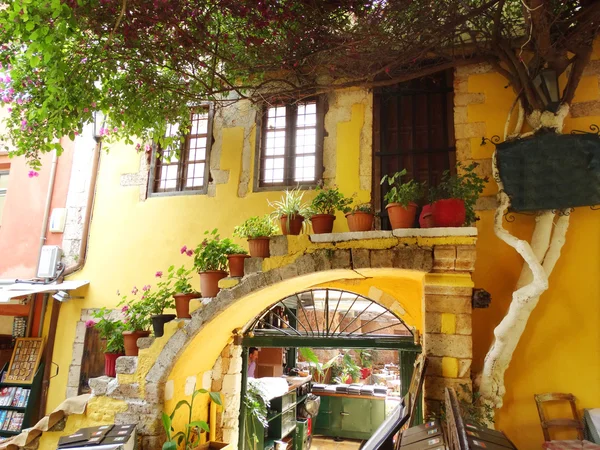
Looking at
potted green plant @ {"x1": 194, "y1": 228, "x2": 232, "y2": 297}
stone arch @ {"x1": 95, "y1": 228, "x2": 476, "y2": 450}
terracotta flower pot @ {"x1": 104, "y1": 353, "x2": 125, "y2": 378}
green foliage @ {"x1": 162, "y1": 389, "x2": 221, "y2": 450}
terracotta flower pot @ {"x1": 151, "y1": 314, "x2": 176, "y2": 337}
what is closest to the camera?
stone arch @ {"x1": 95, "y1": 228, "x2": 476, "y2": 450}

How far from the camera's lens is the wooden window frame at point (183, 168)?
5.92 m

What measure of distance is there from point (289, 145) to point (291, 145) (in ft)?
0.09

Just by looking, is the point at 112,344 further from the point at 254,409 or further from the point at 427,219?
the point at 427,219

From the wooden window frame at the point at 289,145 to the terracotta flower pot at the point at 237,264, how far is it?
141 centimetres

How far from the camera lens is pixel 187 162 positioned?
6141 mm

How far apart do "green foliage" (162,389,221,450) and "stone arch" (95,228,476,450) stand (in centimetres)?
11

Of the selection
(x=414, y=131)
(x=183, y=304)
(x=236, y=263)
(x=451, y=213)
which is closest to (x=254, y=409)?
(x=183, y=304)

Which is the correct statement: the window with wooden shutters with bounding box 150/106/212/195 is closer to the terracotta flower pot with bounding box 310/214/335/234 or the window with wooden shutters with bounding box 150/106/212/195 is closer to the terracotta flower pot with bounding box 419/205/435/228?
the terracotta flower pot with bounding box 310/214/335/234

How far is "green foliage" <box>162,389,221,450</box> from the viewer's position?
4.28m

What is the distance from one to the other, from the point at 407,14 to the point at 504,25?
107 centimetres

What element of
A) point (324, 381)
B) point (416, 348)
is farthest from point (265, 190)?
point (324, 381)

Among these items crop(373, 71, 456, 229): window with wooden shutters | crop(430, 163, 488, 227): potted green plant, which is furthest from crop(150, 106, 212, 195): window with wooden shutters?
crop(430, 163, 488, 227): potted green plant

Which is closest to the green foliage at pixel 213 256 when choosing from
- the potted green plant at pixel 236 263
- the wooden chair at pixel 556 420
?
the potted green plant at pixel 236 263

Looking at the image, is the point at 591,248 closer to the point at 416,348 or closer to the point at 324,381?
the point at 416,348
